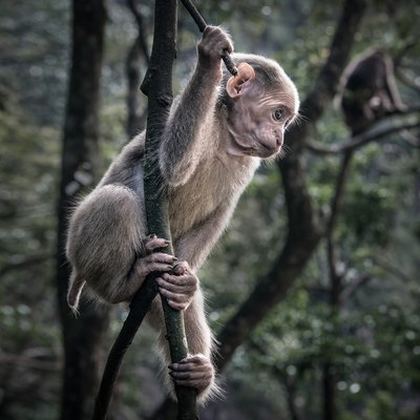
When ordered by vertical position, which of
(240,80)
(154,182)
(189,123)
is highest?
(240,80)

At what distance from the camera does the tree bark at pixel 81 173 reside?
18.3ft

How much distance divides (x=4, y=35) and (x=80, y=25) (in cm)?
756

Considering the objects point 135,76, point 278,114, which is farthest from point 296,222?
point 278,114

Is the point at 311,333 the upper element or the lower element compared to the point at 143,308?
lower

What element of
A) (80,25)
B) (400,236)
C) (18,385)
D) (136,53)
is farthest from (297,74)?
(400,236)

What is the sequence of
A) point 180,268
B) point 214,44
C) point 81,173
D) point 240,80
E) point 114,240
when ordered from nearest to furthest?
point 214,44
point 180,268
point 114,240
point 240,80
point 81,173

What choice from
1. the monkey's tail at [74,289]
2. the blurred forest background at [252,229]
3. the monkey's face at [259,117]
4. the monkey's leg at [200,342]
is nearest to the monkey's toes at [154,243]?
the monkey's leg at [200,342]

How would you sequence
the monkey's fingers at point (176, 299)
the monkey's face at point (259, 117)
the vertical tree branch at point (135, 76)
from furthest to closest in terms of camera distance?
the vertical tree branch at point (135, 76) < the monkey's face at point (259, 117) < the monkey's fingers at point (176, 299)

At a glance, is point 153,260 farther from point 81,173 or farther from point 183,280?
point 81,173

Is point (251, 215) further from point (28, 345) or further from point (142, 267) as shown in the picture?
point (142, 267)

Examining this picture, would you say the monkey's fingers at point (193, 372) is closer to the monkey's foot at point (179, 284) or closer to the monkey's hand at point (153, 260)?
the monkey's foot at point (179, 284)

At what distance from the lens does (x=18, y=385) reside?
Answer: 10398 millimetres

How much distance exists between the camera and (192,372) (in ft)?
8.37

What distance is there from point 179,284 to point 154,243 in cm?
23
